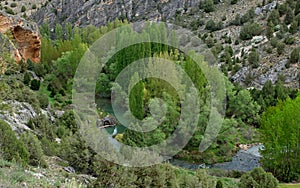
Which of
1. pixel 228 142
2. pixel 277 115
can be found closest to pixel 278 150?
pixel 277 115

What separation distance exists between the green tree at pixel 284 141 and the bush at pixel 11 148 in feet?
49.5

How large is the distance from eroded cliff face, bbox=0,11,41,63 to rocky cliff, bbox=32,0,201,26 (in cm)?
3170

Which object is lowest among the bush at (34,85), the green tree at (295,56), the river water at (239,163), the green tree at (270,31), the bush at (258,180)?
the bush at (258,180)

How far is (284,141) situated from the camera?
21891 millimetres

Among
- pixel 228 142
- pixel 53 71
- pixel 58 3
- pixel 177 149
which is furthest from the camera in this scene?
pixel 58 3

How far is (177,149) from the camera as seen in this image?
1037 inches

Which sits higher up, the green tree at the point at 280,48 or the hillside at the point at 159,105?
the green tree at the point at 280,48

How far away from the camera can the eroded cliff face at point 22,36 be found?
34.9m

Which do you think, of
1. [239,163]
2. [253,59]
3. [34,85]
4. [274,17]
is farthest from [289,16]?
[34,85]

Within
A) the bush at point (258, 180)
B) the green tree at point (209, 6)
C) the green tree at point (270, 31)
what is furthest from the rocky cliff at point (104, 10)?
the bush at point (258, 180)

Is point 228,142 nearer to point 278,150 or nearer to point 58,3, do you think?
point 278,150

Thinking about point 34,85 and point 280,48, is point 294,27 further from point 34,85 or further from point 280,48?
point 34,85

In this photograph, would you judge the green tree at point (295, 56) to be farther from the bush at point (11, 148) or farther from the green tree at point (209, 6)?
the bush at point (11, 148)

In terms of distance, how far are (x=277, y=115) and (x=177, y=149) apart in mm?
7709
